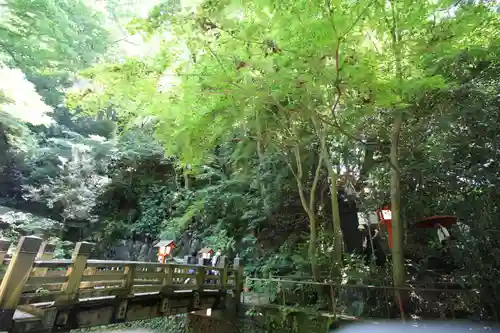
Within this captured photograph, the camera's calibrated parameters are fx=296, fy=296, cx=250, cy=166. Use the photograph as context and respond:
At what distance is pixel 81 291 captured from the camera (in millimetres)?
5660

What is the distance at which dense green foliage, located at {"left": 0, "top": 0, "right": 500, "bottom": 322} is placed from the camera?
551 cm

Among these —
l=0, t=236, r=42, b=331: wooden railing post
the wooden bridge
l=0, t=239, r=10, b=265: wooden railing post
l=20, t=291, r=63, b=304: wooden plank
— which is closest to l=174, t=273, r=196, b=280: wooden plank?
the wooden bridge

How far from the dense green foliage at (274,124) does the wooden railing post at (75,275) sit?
3.23 m

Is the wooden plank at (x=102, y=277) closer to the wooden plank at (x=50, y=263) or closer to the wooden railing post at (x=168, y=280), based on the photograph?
the wooden plank at (x=50, y=263)

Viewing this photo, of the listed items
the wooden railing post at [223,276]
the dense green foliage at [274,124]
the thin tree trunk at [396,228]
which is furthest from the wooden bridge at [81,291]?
the thin tree trunk at [396,228]

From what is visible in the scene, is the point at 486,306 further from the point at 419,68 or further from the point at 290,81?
the point at 290,81

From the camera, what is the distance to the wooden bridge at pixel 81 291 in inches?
180

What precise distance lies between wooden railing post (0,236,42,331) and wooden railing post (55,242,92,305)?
76 centimetres

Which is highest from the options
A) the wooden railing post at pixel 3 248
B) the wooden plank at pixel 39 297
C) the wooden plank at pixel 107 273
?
the wooden railing post at pixel 3 248

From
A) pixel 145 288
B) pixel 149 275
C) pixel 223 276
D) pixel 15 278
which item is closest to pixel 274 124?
pixel 223 276

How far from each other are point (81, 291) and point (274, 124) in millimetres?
7099

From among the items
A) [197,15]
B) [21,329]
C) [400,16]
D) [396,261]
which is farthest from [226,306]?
[400,16]

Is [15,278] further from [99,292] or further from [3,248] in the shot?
[99,292]

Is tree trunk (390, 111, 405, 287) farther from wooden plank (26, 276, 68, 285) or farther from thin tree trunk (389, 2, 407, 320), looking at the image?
wooden plank (26, 276, 68, 285)
